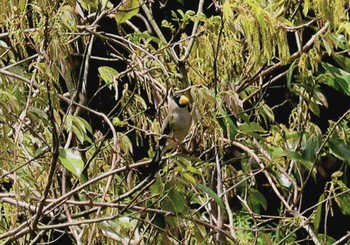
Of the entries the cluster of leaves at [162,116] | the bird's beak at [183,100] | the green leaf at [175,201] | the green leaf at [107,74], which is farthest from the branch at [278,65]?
the green leaf at [175,201]

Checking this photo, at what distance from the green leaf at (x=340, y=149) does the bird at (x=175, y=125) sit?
387mm

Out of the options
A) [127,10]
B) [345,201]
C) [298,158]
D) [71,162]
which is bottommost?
[345,201]

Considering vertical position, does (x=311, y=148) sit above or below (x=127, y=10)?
below

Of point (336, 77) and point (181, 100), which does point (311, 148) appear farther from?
point (181, 100)

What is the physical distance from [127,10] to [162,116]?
16.0 inches

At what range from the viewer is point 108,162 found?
8.11 ft

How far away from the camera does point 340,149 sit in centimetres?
209

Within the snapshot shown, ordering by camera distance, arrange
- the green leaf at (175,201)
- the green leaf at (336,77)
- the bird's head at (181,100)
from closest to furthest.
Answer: the green leaf at (175,201), the bird's head at (181,100), the green leaf at (336,77)

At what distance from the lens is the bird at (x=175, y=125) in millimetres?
1954

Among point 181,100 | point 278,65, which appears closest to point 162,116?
point 181,100

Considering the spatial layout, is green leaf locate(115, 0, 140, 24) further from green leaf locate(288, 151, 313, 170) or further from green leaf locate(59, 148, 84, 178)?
green leaf locate(288, 151, 313, 170)

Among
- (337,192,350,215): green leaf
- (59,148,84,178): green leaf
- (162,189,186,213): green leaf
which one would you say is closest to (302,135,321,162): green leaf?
(337,192,350,215): green leaf

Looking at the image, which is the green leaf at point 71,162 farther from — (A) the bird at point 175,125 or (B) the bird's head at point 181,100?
(B) the bird's head at point 181,100

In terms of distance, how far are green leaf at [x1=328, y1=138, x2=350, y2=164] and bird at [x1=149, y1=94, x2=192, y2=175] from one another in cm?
39
